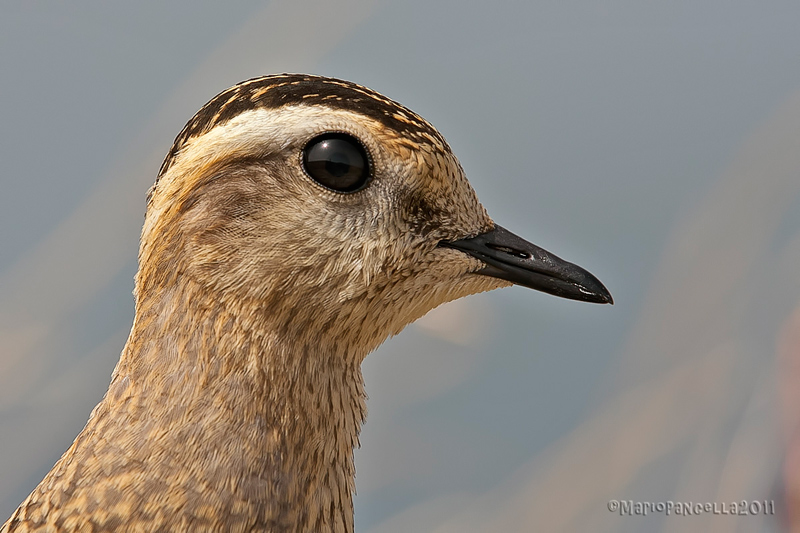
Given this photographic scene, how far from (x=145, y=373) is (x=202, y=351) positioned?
0.14 m

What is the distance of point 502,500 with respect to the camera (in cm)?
321

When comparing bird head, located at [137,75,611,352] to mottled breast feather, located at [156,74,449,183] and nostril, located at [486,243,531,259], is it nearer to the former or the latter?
mottled breast feather, located at [156,74,449,183]

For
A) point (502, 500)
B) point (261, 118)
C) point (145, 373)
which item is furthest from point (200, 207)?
point (502, 500)

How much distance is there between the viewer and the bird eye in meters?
2.06

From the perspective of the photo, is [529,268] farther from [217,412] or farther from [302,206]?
[217,412]

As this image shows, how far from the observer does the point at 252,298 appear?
207 centimetres

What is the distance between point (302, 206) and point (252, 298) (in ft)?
0.72

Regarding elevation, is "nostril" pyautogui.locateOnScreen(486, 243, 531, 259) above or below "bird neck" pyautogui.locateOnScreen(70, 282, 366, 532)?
above

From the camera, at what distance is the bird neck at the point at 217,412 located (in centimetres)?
205

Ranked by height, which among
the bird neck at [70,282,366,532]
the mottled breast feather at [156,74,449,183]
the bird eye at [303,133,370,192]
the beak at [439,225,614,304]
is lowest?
the bird neck at [70,282,366,532]

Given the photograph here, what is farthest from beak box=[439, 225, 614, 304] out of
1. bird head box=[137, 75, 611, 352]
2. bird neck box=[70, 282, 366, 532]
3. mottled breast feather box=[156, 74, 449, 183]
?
bird neck box=[70, 282, 366, 532]

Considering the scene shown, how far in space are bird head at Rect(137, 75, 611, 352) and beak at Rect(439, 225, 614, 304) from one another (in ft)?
0.45

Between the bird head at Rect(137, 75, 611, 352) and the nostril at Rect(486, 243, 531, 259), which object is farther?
the nostril at Rect(486, 243, 531, 259)

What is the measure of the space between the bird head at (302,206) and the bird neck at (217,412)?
0.05 meters
